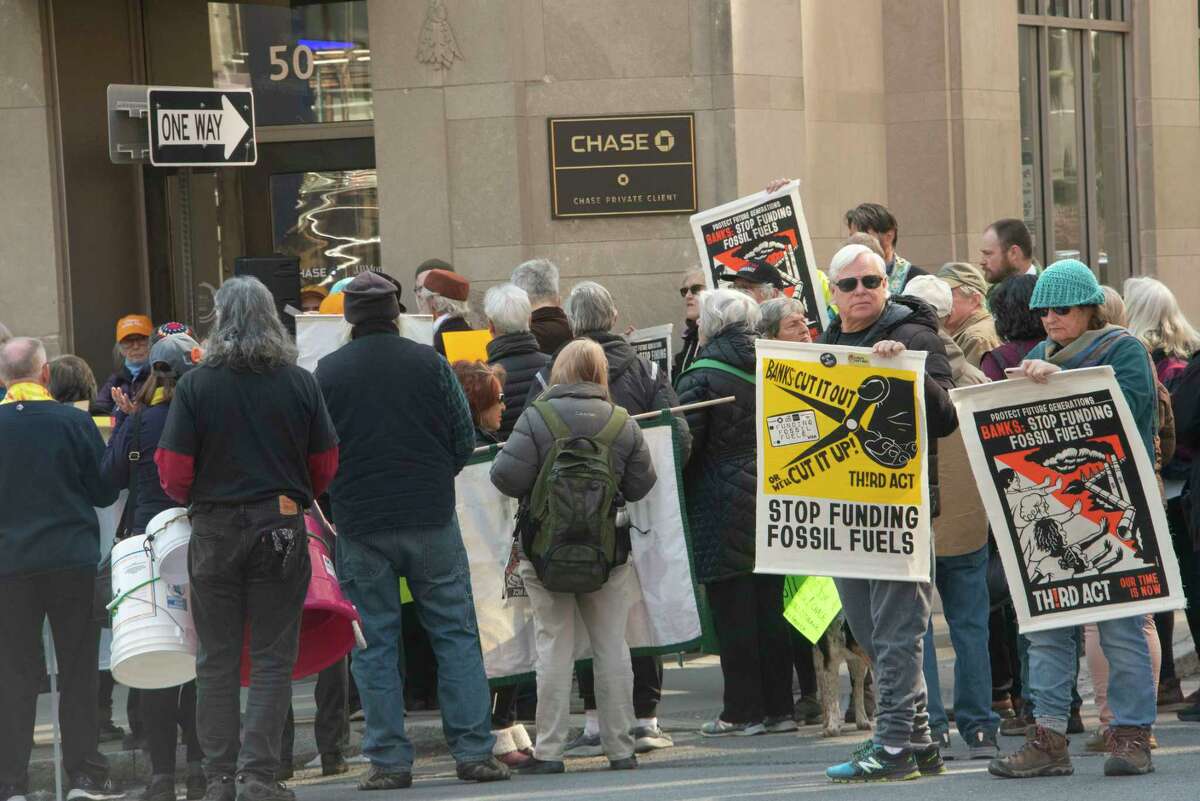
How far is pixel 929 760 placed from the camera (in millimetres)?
7410

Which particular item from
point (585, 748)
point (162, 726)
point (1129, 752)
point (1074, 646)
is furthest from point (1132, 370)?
point (162, 726)

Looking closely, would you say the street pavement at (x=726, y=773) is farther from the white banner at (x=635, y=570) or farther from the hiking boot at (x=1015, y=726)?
the white banner at (x=635, y=570)

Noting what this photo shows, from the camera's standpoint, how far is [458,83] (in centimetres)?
1280

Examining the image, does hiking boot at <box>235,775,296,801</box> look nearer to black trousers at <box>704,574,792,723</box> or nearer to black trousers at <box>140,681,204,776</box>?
black trousers at <box>140,681,204,776</box>

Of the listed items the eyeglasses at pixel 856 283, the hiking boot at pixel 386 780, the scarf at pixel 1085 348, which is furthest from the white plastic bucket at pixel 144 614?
the scarf at pixel 1085 348

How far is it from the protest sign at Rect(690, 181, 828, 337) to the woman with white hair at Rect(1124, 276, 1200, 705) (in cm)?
185

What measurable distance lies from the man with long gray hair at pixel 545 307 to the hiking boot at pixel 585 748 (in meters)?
2.00

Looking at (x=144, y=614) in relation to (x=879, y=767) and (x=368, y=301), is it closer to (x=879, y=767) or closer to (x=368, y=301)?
(x=368, y=301)

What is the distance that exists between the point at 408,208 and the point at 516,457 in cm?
507

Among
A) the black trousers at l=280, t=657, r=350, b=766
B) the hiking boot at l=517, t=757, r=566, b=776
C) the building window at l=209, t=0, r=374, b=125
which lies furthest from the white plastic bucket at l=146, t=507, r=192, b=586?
the building window at l=209, t=0, r=374, b=125

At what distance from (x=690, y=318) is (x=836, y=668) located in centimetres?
274

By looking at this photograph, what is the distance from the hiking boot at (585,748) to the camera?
887 cm

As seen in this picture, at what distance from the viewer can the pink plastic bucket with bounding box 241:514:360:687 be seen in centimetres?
774

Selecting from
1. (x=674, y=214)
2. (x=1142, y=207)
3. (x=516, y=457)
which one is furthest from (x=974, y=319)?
(x=1142, y=207)
